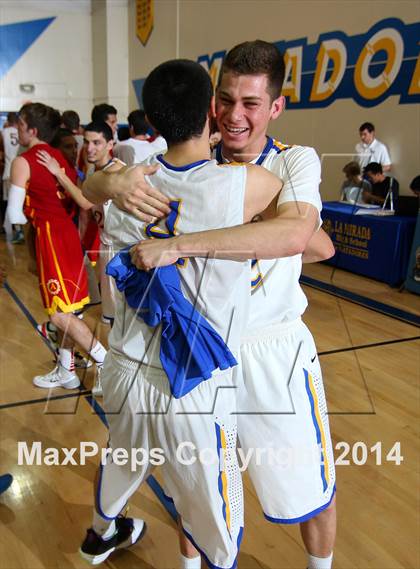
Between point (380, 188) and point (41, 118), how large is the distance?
14.9 feet

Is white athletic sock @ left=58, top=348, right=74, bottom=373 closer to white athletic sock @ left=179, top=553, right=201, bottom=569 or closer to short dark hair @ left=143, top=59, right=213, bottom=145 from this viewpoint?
white athletic sock @ left=179, top=553, right=201, bottom=569

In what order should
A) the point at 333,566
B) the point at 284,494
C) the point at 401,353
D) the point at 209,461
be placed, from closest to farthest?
the point at 209,461 → the point at 284,494 → the point at 333,566 → the point at 401,353

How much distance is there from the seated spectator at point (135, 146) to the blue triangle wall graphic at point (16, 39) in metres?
10.7

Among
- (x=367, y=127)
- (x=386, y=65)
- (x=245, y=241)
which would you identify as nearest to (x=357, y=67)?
(x=386, y=65)

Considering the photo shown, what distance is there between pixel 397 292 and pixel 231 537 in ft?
15.3

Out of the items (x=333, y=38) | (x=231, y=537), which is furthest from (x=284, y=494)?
(x=333, y=38)

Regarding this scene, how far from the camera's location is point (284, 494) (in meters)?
1.38

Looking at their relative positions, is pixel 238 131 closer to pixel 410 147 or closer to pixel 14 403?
pixel 14 403

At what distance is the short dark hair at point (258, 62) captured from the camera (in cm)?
141

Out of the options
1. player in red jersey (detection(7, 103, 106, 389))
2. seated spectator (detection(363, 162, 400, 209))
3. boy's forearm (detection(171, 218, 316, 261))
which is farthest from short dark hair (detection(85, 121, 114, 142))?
seated spectator (detection(363, 162, 400, 209))

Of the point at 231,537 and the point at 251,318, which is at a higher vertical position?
the point at 251,318

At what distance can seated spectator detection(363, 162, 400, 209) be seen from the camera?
603 cm

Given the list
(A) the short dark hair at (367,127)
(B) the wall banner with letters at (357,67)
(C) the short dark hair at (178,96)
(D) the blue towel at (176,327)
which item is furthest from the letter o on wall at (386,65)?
(D) the blue towel at (176,327)

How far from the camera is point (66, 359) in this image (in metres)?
3.16
